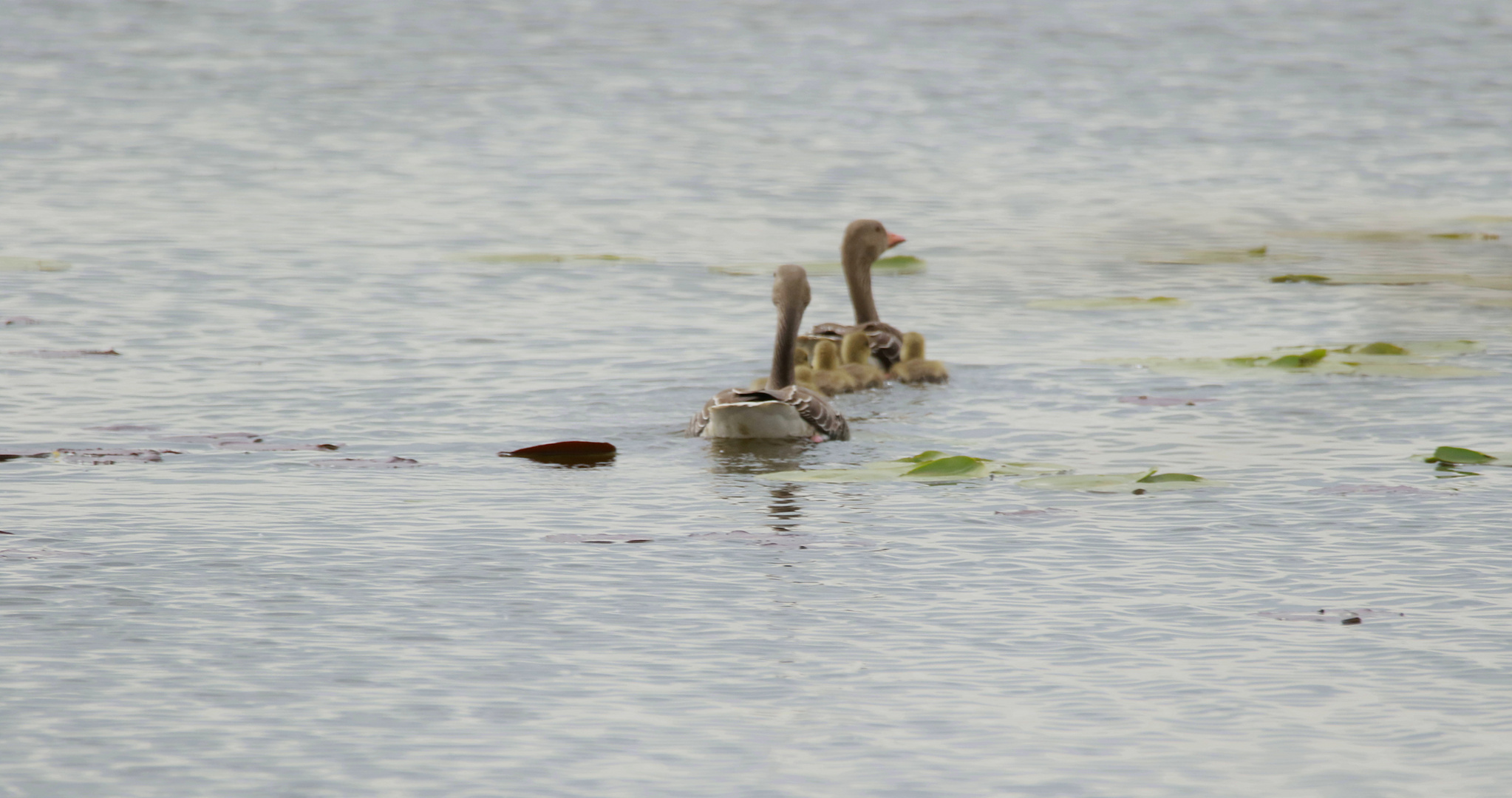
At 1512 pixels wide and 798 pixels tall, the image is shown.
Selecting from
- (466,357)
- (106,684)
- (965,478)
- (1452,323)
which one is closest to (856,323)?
(466,357)

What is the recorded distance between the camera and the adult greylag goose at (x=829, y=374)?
1195 cm

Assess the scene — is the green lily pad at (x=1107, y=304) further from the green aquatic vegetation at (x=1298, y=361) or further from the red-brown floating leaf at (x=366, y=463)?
the red-brown floating leaf at (x=366, y=463)

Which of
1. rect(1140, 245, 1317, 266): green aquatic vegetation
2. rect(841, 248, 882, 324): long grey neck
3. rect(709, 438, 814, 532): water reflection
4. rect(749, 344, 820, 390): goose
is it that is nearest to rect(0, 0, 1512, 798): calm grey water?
rect(709, 438, 814, 532): water reflection

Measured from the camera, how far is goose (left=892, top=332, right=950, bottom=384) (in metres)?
12.0

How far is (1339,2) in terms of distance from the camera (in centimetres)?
4262

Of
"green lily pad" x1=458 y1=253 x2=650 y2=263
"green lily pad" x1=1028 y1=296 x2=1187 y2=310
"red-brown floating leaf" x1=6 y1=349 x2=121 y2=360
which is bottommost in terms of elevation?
"red-brown floating leaf" x1=6 y1=349 x2=121 y2=360

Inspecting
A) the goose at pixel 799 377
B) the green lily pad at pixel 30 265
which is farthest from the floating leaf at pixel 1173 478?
the green lily pad at pixel 30 265

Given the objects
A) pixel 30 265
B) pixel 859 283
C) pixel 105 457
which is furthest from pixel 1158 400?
pixel 30 265

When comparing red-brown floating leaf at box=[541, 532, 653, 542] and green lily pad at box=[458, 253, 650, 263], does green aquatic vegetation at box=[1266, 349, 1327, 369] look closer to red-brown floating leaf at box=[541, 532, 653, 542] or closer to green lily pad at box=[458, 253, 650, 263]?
red-brown floating leaf at box=[541, 532, 653, 542]

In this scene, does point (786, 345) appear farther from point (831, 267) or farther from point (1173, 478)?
point (831, 267)

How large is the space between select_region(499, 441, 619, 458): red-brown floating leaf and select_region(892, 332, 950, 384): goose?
2.99 metres

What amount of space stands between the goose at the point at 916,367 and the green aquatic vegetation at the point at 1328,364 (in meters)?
1.11

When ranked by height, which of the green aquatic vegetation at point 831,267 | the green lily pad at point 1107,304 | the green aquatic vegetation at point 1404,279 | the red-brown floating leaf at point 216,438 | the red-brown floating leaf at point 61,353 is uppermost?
the green aquatic vegetation at point 831,267

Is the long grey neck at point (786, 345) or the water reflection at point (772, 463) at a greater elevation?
the long grey neck at point (786, 345)
